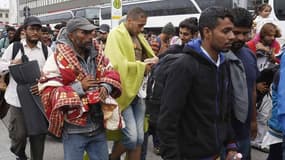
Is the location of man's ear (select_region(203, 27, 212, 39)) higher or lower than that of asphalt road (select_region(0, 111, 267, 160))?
higher

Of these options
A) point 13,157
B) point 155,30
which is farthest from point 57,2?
point 13,157

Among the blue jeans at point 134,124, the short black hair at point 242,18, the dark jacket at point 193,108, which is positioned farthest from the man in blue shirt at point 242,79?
the blue jeans at point 134,124

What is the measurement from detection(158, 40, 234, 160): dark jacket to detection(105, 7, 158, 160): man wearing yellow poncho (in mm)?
1584

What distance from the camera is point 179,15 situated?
63.9ft

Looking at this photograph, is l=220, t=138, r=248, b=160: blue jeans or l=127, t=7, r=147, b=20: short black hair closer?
l=220, t=138, r=248, b=160: blue jeans

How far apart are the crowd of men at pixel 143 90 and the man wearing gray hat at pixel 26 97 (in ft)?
0.03

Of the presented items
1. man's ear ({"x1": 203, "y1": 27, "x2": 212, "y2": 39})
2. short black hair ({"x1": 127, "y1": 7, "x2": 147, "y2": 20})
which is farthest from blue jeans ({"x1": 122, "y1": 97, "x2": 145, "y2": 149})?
man's ear ({"x1": 203, "y1": 27, "x2": 212, "y2": 39})

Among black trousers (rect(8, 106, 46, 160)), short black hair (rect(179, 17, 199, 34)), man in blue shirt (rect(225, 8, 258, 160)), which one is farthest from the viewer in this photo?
black trousers (rect(8, 106, 46, 160))

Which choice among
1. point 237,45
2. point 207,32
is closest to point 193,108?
point 207,32

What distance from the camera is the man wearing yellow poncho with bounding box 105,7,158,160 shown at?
426 cm

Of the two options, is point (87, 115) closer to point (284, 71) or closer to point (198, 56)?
point (198, 56)

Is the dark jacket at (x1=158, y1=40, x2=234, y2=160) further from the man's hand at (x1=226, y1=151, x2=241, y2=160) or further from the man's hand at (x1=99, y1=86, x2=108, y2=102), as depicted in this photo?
the man's hand at (x1=99, y1=86, x2=108, y2=102)

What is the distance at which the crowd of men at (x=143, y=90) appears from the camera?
2.67 meters

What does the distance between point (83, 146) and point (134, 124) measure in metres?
0.93
